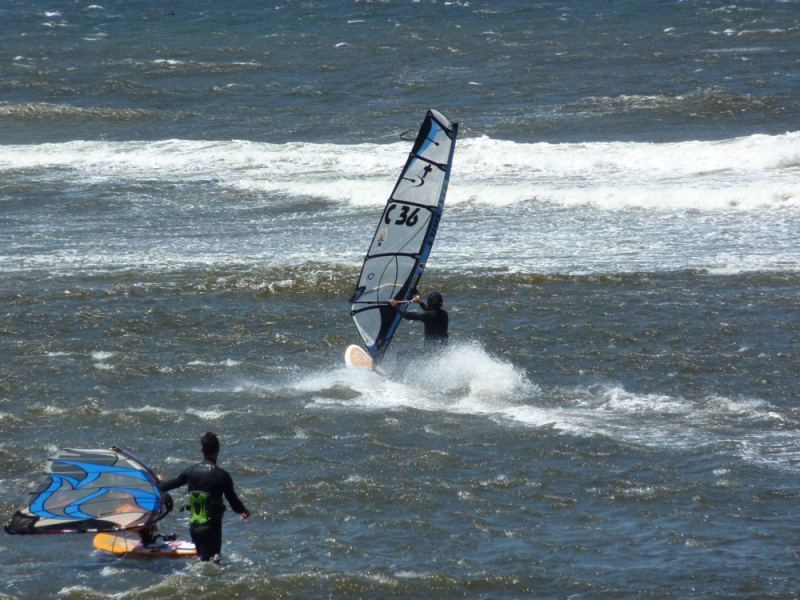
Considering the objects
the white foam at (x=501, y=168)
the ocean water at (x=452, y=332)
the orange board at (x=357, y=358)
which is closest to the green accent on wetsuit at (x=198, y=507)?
the ocean water at (x=452, y=332)

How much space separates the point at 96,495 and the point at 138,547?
558mm

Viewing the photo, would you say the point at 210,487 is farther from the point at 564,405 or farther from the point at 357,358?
the point at 357,358

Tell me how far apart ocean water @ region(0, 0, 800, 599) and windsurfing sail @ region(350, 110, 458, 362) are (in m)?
0.54

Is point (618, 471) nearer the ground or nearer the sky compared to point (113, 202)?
nearer the ground

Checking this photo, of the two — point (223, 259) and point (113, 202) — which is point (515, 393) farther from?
point (113, 202)

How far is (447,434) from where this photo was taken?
36.5 feet

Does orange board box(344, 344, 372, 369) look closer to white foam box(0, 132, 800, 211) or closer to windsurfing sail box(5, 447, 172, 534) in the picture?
windsurfing sail box(5, 447, 172, 534)

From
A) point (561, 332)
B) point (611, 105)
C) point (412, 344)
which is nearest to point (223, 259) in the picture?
point (412, 344)

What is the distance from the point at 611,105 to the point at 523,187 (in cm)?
906

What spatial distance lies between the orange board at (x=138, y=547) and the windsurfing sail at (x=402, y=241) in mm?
5178

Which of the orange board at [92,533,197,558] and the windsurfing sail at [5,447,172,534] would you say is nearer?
the windsurfing sail at [5,447,172,534]

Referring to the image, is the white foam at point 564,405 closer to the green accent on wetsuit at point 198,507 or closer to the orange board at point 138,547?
the orange board at point 138,547

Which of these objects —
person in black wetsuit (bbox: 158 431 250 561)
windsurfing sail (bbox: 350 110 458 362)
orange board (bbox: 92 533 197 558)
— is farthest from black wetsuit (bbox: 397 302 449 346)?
person in black wetsuit (bbox: 158 431 250 561)

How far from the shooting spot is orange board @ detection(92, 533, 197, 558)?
28.4 ft
